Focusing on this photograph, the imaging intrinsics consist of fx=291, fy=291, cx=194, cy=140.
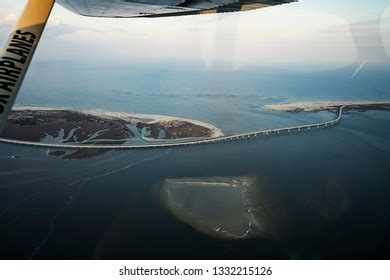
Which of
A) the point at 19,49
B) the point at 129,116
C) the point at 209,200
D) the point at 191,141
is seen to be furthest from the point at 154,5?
the point at 129,116

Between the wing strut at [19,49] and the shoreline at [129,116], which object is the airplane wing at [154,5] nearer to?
the wing strut at [19,49]

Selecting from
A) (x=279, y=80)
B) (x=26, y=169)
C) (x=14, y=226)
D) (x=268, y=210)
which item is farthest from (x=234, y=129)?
(x=279, y=80)

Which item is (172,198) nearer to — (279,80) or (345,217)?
(345,217)

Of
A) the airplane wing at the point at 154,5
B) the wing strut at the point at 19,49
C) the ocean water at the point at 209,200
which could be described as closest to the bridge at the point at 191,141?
the ocean water at the point at 209,200

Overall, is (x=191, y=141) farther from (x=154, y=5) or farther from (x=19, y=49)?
(x=19, y=49)

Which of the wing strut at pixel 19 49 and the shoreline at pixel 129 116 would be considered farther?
the shoreline at pixel 129 116

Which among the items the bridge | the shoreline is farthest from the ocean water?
the shoreline

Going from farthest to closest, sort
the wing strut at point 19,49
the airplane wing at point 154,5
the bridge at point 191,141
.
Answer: the bridge at point 191,141 < the airplane wing at point 154,5 < the wing strut at point 19,49
